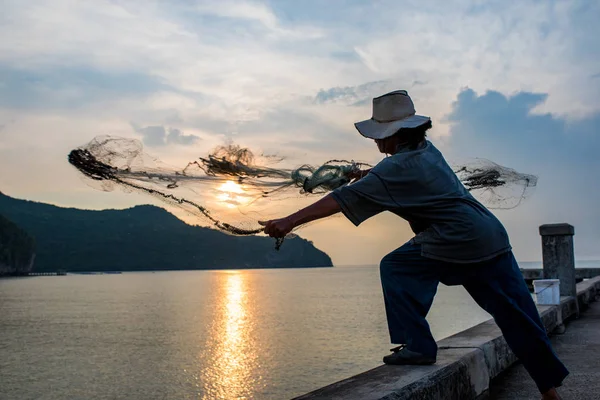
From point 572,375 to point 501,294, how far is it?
2572mm

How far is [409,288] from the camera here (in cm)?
461

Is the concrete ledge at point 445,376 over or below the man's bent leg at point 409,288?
below

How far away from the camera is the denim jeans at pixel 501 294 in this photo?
4258mm

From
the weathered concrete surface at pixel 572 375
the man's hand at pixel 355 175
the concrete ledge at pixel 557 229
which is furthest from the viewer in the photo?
the concrete ledge at pixel 557 229

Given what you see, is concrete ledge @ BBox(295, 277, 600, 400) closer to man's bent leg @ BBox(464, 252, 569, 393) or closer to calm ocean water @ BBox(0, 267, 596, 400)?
man's bent leg @ BBox(464, 252, 569, 393)

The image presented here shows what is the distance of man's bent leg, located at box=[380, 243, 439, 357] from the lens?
4562 millimetres

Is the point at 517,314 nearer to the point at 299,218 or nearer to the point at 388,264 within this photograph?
the point at 388,264

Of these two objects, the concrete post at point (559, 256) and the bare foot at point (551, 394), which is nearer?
the bare foot at point (551, 394)

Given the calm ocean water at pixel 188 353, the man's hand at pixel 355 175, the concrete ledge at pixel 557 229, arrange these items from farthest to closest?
the calm ocean water at pixel 188 353 < the concrete ledge at pixel 557 229 < the man's hand at pixel 355 175

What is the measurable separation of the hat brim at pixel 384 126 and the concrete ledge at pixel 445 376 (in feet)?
5.40

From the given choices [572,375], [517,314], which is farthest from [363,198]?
[572,375]

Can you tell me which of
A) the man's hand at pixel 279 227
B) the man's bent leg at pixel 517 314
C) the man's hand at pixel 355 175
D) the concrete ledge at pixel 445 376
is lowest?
the concrete ledge at pixel 445 376

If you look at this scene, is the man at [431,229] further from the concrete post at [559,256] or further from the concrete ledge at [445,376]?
the concrete post at [559,256]

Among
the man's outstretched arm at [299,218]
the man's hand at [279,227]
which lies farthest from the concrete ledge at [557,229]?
the man's hand at [279,227]
